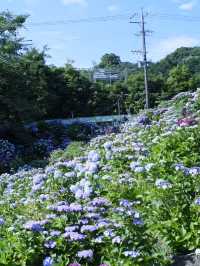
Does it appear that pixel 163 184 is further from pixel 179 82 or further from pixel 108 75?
pixel 108 75

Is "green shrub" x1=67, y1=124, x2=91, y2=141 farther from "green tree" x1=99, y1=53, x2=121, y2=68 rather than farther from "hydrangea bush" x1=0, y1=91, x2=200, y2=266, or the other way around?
"green tree" x1=99, y1=53, x2=121, y2=68

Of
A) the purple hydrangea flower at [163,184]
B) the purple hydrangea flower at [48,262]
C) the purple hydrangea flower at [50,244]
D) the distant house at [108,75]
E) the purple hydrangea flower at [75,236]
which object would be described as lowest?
the purple hydrangea flower at [48,262]

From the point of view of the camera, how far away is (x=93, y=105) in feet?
134

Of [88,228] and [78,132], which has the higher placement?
[88,228]

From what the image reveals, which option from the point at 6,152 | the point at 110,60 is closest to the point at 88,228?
the point at 6,152

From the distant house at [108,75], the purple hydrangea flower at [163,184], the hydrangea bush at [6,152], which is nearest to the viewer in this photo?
the purple hydrangea flower at [163,184]

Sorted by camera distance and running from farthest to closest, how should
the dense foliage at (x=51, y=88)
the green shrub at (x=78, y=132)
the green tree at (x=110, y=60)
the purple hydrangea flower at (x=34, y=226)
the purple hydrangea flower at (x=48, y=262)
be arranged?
the green tree at (x=110, y=60) < the green shrub at (x=78, y=132) < the dense foliage at (x=51, y=88) < the purple hydrangea flower at (x=34, y=226) < the purple hydrangea flower at (x=48, y=262)

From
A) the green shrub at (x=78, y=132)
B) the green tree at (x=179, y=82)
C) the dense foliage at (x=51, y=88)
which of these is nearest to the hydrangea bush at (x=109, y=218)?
the dense foliage at (x=51, y=88)

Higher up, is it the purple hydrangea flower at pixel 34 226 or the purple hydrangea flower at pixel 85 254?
the purple hydrangea flower at pixel 34 226

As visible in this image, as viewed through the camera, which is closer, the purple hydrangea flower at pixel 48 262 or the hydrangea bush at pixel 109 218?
the purple hydrangea flower at pixel 48 262

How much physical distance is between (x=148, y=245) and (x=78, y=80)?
119ft

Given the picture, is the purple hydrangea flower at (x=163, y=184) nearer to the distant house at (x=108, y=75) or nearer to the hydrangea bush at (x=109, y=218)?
the hydrangea bush at (x=109, y=218)

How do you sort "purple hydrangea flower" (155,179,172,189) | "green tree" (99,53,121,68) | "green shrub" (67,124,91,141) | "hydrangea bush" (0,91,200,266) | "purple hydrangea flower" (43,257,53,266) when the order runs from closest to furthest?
"purple hydrangea flower" (43,257,53,266), "hydrangea bush" (0,91,200,266), "purple hydrangea flower" (155,179,172,189), "green shrub" (67,124,91,141), "green tree" (99,53,121,68)

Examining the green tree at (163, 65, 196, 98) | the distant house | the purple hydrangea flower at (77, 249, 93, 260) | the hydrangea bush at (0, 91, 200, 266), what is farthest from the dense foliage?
the purple hydrangea flower at (77, 249, 93, 260)
